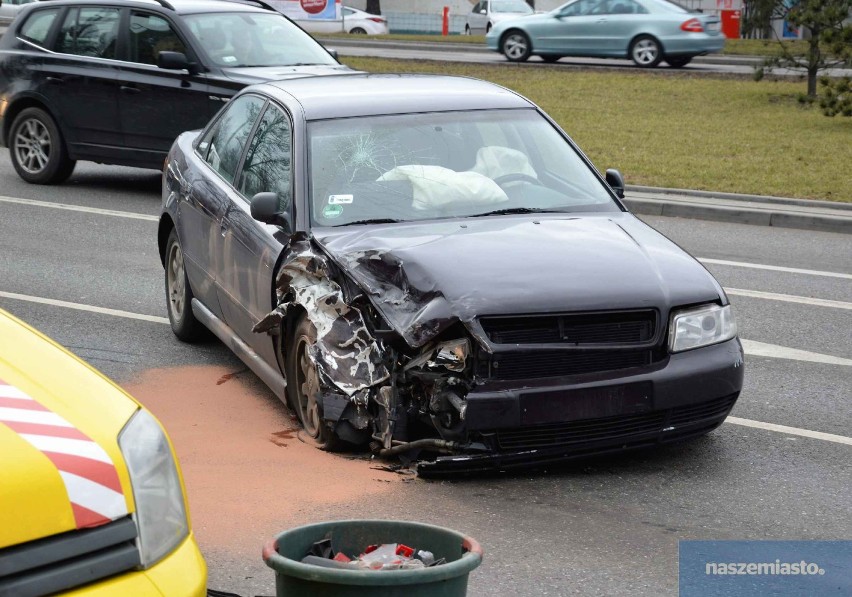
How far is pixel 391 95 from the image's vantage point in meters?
7.30

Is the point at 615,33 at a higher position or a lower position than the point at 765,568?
higher

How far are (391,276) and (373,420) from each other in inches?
24.7

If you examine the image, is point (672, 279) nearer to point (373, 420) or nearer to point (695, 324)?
point (695, 324)

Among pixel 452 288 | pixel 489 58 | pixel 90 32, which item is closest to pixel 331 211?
pixel 452 288

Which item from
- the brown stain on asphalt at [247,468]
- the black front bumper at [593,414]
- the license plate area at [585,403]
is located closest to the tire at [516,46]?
the brown stain on asphalt at [247,468]

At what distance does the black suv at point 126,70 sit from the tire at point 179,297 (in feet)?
15.5

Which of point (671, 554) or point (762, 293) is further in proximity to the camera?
point (762, 293)

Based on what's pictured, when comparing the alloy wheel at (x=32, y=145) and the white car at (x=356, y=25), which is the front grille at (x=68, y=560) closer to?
the alloy wheel at (x=32, y=145)

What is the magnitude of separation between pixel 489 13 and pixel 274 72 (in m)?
34.5

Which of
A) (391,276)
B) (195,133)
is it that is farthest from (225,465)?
(195,133)

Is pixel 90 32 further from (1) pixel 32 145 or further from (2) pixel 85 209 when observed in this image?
(2) pixel 85 209

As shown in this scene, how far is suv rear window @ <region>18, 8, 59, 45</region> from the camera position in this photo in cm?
1452

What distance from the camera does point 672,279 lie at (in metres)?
5.90

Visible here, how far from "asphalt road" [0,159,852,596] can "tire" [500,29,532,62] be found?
63.3ft
